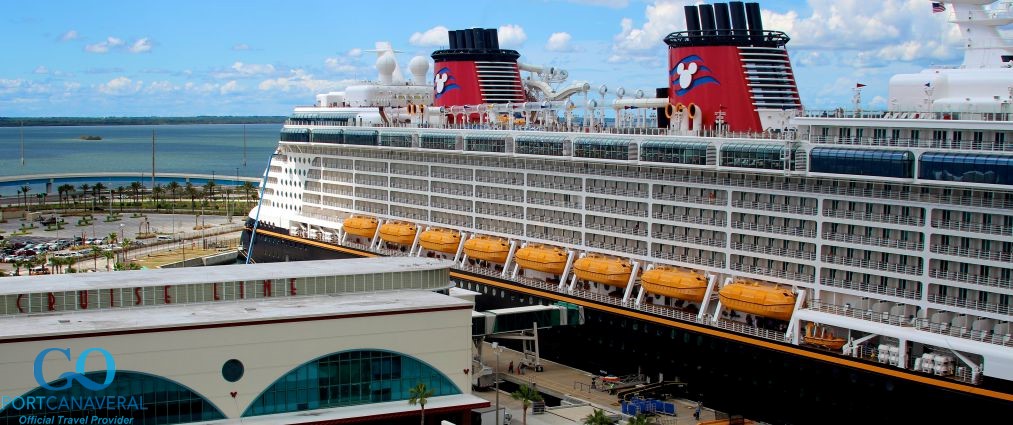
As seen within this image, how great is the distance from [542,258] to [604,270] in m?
3.95

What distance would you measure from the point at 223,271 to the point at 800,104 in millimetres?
21595

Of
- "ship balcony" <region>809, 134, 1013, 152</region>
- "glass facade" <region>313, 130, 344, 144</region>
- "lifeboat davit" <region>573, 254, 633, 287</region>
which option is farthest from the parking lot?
"ship balcony" <region>809, 134, 1013, 152</region>

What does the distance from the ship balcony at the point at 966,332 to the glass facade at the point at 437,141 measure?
984 inches

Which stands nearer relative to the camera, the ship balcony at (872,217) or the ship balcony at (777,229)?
the ship balcony at (872,217)

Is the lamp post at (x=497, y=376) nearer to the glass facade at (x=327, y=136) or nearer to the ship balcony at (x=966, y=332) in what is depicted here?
the ship balcony at (x=966, y=332)

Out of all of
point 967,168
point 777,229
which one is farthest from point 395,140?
point 967,168

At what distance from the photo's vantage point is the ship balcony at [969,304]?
31828mm

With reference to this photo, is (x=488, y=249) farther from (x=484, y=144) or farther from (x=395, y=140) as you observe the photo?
(x=395, y=140)

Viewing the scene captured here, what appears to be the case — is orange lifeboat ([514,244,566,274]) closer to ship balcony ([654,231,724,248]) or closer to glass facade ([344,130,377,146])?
ship balcony ([654,231,724,248])

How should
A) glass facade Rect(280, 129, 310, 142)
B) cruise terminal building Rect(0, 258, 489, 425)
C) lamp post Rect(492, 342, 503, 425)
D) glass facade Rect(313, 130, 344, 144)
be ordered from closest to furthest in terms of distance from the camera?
cruise terminal building Rect(0, 258, 489, 425) → lamp post Rect(492, 342, 503, 425) → glass facade Rect(313, 130, 344, 144) → glass facade Rect(280, 129, 310, 142)

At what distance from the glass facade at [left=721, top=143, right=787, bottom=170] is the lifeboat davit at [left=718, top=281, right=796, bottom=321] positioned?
151 inches

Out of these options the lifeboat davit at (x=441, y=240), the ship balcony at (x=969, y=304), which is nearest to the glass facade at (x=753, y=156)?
the ship balcony at (x=969, y=304)

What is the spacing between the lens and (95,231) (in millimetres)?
94875

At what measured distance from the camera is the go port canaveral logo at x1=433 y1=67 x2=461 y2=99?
61.4 meters
